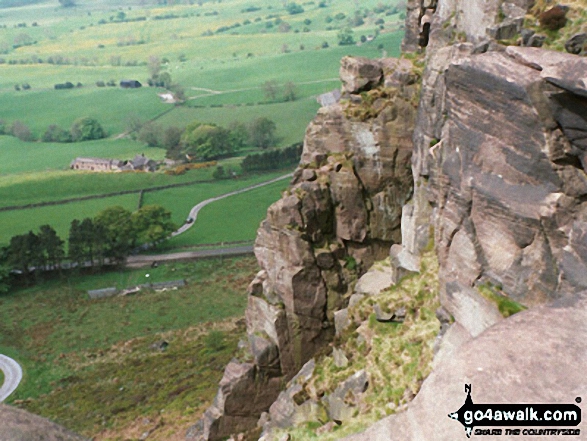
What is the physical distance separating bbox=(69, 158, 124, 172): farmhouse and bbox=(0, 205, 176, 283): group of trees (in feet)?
172

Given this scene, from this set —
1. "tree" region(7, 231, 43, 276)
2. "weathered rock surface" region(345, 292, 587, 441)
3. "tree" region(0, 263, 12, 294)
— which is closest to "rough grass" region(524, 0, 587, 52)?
"weathered rock surface" region(345, 292, 587, 441)

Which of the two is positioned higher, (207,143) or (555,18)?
(555,18)

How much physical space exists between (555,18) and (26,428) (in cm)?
2757

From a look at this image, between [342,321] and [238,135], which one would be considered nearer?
[342,321]

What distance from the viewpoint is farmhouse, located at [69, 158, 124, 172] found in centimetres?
16288

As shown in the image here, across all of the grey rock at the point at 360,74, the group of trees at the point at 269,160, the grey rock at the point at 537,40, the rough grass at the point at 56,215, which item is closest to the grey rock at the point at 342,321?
the grey rock at the point at 360,74

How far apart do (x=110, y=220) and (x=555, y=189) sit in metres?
97.4

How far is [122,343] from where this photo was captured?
74.5m

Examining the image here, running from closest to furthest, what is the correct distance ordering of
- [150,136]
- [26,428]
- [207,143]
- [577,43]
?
[26,428], [577,43], [207,143], [150,136]

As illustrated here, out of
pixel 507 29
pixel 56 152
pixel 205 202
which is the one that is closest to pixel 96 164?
pixel 56 152

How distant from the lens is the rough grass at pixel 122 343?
5659cm

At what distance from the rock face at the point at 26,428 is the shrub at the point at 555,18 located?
87.0 feet

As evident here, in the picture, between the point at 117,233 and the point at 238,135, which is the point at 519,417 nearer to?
the point at 117,233

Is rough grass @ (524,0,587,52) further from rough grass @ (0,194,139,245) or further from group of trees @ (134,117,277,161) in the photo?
group of trees @ (134,117,277,161)
